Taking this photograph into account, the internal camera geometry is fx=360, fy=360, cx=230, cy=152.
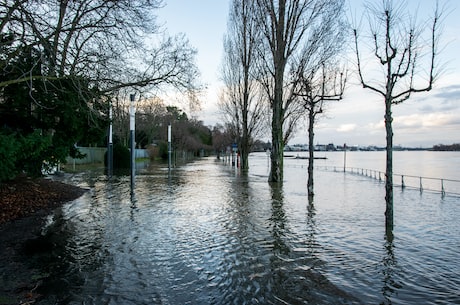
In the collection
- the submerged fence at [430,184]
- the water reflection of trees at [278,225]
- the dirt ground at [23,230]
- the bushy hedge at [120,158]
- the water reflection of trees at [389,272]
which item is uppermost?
the bushy hedge at [120,158]

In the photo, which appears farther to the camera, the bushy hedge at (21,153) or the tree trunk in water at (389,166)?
the tree trunk in water at (389,166)

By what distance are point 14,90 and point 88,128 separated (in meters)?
2.72

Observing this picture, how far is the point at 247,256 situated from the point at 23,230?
16.8ft

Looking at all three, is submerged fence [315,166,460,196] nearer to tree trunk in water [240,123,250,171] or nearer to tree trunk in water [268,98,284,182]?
tree trunk in water [268,98,284,182]

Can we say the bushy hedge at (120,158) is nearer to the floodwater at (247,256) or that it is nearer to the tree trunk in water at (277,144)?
the tree trunk in water at (277,144)

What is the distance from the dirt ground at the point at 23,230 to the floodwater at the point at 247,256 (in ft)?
0.87

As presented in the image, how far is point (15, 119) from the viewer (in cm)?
1122

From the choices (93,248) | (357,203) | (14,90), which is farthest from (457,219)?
(14,90)

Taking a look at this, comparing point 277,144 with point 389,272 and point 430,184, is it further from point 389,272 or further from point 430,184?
point 430,184

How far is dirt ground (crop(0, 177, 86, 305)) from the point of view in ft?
14.9

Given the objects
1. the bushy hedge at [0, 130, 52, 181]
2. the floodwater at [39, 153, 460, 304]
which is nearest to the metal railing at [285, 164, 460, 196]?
the floodwater at [39, 153, 460, 304]

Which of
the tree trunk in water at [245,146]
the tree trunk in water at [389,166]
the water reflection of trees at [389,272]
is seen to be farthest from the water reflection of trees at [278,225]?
the tree trunk in water at [245,146]

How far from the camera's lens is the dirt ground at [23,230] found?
14.9ft

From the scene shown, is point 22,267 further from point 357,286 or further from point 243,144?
point 243,144
